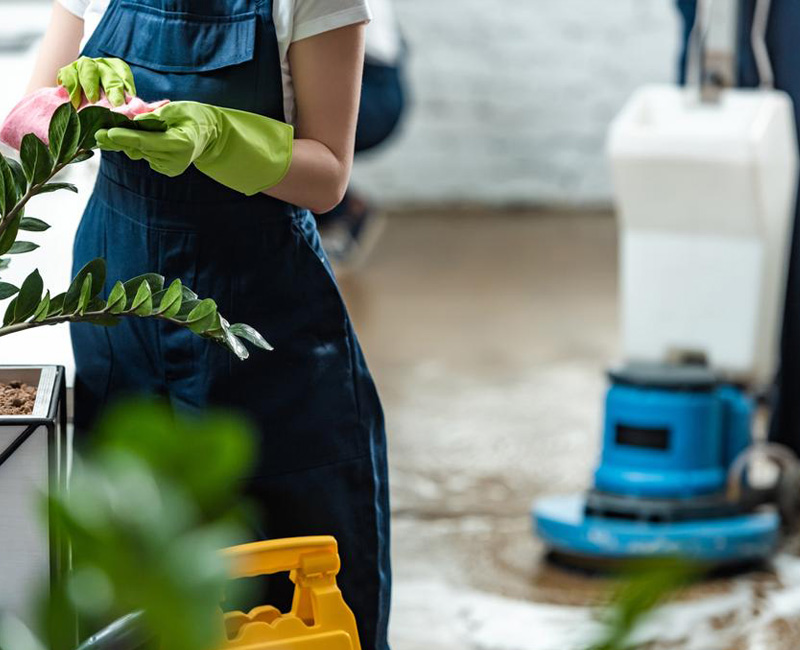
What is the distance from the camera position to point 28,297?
3.74 feet

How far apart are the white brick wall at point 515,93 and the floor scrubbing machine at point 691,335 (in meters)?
3.30

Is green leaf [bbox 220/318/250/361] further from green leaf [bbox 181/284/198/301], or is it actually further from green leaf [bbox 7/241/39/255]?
green leaf [bbox 7/241/39/255]

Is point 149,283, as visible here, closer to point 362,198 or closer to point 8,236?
point 8,236

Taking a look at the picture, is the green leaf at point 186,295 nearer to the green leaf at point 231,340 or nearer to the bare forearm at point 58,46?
the green leaf at point 231,340

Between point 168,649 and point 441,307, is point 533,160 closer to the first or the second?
point 441,307

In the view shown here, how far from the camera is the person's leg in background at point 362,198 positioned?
432 centimetres

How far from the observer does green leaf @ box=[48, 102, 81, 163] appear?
1.08m

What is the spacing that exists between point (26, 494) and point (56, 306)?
0.57 ft

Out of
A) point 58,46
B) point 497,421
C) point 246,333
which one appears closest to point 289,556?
point 246,333

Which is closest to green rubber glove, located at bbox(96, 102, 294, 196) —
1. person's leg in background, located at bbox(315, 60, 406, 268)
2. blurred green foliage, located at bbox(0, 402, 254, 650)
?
blurred green foliage, located at bbox(0, 402, 254, 650)

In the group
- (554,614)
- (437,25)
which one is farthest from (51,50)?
(437,25)

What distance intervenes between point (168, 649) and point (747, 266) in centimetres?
255

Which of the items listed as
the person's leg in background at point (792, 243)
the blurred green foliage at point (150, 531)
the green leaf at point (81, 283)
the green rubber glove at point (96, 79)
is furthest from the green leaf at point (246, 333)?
the person's leg in background at point (792, 243)

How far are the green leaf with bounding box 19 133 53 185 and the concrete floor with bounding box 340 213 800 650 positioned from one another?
559 millimetres
